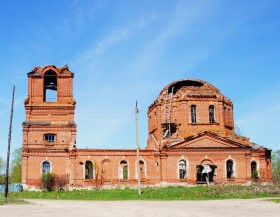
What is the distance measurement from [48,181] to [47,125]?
5.59m

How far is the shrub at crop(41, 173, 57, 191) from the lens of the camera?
3484 centimetres

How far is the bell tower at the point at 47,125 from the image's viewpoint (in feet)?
119

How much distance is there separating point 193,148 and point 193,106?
16.5ft

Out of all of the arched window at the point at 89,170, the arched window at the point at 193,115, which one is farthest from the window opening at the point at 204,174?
the arched window at the point at 89,170

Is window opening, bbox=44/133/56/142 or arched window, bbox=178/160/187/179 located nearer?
arched window, bbox=178/160/187/179

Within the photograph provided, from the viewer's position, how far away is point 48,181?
34875mm

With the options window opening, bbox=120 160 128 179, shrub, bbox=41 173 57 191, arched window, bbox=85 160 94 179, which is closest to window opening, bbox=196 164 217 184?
window opening, bbox=120 160 128 179

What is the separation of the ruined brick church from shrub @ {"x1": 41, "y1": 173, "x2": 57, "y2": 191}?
1.27 metres

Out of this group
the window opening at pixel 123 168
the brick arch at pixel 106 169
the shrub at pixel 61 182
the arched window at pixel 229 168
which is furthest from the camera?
the arched window at pixel 229 168

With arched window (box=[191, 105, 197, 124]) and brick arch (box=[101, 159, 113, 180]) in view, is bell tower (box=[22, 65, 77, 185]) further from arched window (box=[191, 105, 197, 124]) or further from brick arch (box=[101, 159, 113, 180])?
arched window (box=[191, 105, 197, 124])

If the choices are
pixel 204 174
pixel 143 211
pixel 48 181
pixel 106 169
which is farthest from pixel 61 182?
pixel 143 211

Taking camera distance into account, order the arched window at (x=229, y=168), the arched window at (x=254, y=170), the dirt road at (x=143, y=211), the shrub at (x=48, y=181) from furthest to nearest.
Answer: the arched window at (x=254, y=170)
the arched window at (x=229, y=168)
the shrub at (x=48, y=181)
the dirt road at (x=143, y=211)

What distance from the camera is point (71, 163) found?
1438 inches

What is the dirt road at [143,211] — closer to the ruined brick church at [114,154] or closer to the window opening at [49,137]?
the ruined brick church at [114,154]
